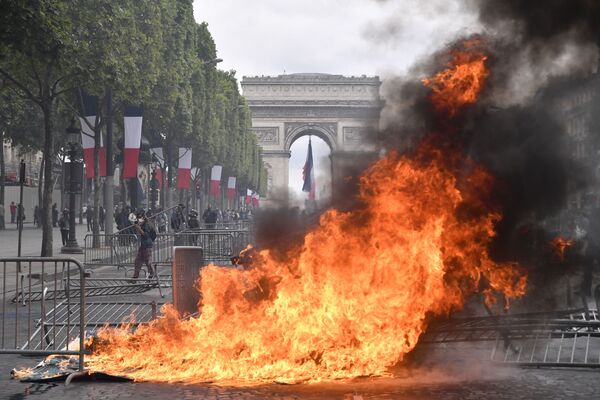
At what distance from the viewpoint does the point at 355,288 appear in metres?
8.08

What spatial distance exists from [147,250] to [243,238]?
634 cm

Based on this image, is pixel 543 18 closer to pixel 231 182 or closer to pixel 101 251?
pixel 101 251

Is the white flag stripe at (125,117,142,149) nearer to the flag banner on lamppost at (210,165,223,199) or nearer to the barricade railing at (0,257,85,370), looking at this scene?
the barricade railing at (0,257,85,370)

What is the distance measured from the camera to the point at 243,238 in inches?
1025

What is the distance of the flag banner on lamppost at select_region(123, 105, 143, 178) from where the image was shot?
30000 mm

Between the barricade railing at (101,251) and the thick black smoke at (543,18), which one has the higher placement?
the thick black smoke at (543,18)

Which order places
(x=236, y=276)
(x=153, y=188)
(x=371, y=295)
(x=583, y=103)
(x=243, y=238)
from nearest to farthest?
(x=371, y=295), (x=236, y=276), (x=583, y=103), (x=243, y=238), (x=153, y=188)

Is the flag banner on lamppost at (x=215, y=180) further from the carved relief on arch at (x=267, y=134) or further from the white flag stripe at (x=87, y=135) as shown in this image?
the carved relief on arch at (x=267, y=134)

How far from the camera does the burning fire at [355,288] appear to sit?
26.1 ft

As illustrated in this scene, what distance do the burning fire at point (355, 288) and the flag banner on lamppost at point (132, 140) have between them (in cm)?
2152

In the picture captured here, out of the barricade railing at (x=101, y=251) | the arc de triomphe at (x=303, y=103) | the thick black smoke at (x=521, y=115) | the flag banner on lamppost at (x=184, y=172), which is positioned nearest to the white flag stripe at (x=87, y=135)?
the barricade railing at (x=101, y=251)

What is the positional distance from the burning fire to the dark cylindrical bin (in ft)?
6.45

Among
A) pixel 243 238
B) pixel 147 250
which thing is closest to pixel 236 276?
pixel 147 250

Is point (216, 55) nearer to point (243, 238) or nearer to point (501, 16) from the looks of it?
point (243, 238)
